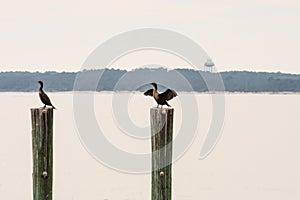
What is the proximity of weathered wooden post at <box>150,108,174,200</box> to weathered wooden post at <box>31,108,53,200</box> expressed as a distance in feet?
4.78

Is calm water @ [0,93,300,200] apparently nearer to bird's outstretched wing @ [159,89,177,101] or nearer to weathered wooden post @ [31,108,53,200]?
bird's outstretched wing @ [159,89,177,101]

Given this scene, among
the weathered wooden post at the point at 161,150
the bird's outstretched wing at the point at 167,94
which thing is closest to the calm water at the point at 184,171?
the bird's outstretched wing at the point at 167,94

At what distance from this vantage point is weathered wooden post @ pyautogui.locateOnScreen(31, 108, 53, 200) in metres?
9.37

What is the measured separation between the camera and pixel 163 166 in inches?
356

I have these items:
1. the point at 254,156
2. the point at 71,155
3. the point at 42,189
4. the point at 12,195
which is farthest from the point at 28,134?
the point at 42,189

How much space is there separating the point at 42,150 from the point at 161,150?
1667mm

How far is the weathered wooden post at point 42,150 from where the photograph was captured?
30.7 feet

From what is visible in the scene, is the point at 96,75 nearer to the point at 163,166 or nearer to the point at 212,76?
the point at 212,76

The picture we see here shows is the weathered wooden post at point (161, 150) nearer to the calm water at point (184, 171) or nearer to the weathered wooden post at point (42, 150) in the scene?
the weathered wooden post at point (42, 150)

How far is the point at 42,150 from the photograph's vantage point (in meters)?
9.45

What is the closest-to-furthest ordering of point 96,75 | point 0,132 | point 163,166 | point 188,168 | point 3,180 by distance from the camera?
1. point 163,166
2. point 96,75
3. point 3,180
4. point 188,168
5. point 0,132

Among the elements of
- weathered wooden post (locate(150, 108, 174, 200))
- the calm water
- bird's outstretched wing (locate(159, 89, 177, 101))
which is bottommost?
weathered wooden post (locate(150, 108, 174, 200))

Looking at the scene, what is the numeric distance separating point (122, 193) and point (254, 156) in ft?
33.3

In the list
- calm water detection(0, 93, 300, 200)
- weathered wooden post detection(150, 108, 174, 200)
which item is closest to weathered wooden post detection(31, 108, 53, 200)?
weathered wooden post detection(150, 108, 174, 200)
